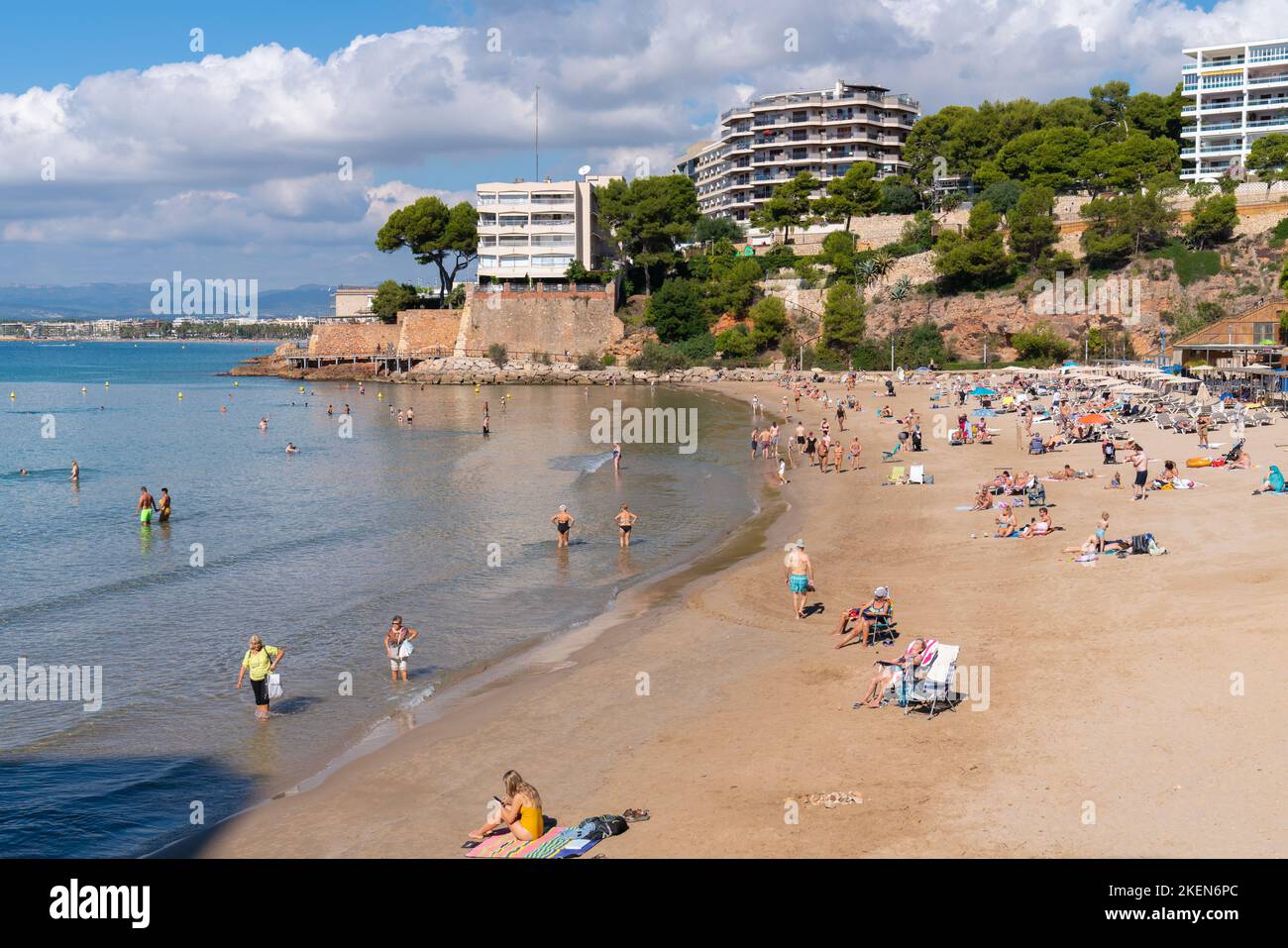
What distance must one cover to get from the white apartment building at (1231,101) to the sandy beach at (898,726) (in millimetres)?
65967

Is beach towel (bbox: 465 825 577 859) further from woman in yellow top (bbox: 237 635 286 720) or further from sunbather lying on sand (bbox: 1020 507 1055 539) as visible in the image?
sunbather lying on sand (bbox: 1020 507 1055 539)

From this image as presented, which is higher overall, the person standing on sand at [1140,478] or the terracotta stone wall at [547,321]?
the terracotta stone wall at [547,321]

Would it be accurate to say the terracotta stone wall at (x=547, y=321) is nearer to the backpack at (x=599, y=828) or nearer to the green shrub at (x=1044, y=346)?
the green shrub at (x=1044, y=346)

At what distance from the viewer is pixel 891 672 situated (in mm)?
11859

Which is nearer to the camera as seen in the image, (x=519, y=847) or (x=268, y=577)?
(x=519, y=847)

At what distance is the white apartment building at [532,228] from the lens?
81312 mm

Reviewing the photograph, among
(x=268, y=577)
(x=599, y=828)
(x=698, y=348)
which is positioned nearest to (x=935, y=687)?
(x=599, y=828)

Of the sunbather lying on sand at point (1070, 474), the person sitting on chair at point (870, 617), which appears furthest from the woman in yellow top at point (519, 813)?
the sunbather lying on sand at point (1070, 474)

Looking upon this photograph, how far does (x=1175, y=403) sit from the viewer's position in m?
35.6

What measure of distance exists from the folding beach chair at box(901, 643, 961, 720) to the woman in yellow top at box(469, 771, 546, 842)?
173 inches

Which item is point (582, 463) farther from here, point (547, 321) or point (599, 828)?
point (547, 321)

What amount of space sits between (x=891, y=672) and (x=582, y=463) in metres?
25.7

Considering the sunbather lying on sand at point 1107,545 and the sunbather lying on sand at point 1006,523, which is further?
the sunbather lying on sand at point 1006,523

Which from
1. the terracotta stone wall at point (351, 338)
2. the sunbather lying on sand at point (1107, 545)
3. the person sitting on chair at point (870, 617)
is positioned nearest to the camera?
the person sitting on chair at point (870, 617)
